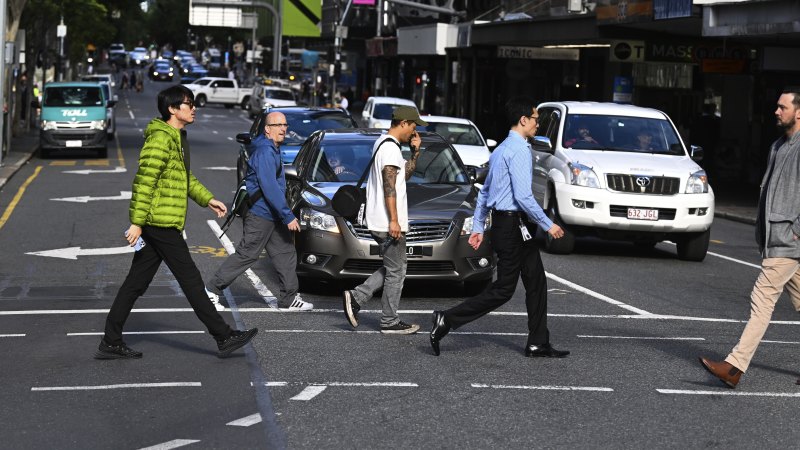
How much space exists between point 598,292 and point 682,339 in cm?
299

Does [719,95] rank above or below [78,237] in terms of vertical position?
above

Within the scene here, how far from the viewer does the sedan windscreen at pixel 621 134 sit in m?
18.7

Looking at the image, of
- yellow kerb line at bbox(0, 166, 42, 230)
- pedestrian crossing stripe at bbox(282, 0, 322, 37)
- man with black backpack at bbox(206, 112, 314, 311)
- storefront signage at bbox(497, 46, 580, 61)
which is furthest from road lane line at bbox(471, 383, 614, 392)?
pedestrian crossing stripe at bbox(282, 0, 322, 37)

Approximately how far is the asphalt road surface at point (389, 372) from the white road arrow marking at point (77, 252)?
1.75 ft

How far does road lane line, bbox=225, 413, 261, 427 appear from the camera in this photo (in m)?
7.74

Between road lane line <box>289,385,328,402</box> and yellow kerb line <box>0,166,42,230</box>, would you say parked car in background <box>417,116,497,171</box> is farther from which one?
road lane line <box>289,385,328,402</box>

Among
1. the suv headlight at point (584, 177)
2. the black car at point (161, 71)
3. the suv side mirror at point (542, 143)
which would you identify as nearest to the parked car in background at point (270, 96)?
the suv headlight at point (584, 177)

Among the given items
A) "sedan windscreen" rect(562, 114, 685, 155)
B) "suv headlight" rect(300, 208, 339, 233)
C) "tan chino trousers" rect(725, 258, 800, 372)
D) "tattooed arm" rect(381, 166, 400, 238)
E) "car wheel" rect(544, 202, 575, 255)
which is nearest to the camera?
"tan chino trousers" rect(725, 258, 800, 372)

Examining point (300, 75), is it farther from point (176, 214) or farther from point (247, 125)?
point (176, 214)

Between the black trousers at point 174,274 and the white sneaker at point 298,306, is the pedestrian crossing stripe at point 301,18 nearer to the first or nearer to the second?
the white sneaker at point 298,306

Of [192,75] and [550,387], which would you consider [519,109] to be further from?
[192,75]

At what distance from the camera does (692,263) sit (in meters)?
17.9

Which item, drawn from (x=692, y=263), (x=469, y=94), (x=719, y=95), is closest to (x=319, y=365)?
(x=692, y=263)

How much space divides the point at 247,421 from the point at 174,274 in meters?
2.11
